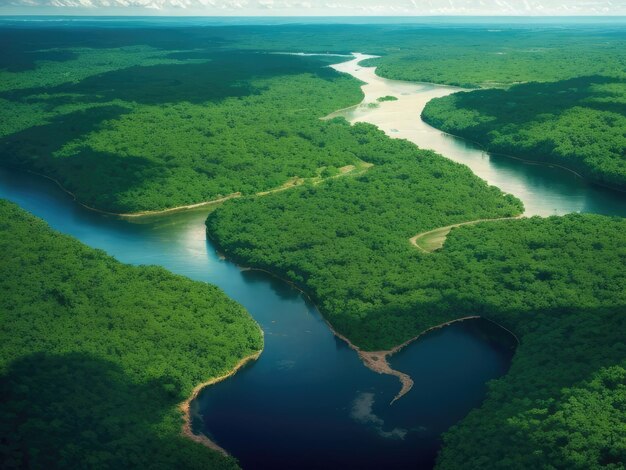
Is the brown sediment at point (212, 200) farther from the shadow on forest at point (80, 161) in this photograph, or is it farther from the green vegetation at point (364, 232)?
the green vegetation at point (364, 232)

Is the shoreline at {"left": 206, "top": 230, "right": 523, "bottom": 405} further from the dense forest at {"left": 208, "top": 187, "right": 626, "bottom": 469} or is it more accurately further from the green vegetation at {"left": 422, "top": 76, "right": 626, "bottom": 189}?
the green vegetation at {"left": 422, "top": 76, "right": 626, "bottom": 189}

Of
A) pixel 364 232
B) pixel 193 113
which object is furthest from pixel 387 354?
pixel 193 113

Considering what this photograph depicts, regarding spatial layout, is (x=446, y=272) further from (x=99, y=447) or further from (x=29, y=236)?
(x=29, y=236)

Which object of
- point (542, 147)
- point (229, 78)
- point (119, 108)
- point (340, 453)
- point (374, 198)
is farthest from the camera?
point (229, 78)

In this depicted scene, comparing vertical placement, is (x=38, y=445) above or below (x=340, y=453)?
above

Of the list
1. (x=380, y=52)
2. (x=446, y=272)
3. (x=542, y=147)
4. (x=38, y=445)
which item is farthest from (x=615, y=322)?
(x=380, y=52)

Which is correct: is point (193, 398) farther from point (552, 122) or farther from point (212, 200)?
point (552, 122)

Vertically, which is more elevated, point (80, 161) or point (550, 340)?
point (550, 340)
